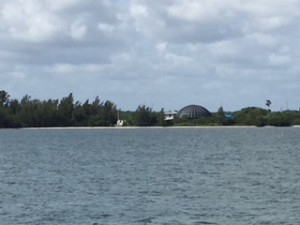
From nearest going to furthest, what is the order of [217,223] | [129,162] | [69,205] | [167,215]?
[217,223], [167,215], [69,205], [129,162]

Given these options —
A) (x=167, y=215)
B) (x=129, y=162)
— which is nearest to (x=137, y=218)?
(x=167, y=215)

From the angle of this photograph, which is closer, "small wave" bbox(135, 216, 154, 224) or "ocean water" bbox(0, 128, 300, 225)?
"small wave" bbox(135, 216, 154, 224)

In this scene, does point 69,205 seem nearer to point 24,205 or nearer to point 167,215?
point 24,205

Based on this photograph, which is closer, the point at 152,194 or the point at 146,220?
the point at 146,220

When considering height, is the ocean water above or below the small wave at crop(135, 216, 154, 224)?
above

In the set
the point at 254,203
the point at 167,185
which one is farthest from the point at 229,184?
the point at 254,203

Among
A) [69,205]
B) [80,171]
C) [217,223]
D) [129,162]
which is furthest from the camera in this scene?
[129,162]

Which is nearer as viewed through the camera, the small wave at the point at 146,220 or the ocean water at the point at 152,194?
the small wave at the point at 146,220

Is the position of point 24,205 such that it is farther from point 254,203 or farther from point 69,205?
point 254,203

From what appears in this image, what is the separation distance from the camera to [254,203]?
4638cm

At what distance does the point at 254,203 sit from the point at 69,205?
38.6 ft

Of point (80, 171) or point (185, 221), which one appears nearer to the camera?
point (185, 221)

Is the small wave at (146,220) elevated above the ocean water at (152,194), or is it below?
below

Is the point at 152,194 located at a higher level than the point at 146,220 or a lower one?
higher
